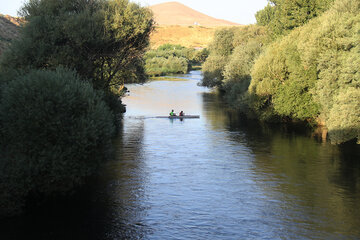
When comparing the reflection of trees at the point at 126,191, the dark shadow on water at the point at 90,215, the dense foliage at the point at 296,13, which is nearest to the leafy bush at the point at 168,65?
the dense foliage at the point at 296,13

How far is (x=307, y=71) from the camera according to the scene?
160 ft

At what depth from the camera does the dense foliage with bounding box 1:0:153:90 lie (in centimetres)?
3628

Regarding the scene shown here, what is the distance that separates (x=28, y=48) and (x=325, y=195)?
2578cm

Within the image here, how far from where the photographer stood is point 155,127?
51.8 metres

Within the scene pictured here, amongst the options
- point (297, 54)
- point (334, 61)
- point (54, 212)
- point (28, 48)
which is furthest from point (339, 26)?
point (54, 212)

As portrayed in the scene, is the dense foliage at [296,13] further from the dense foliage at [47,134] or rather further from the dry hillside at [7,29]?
the dry hillside at [7,29]

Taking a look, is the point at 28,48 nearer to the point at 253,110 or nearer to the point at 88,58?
the point at 88,58

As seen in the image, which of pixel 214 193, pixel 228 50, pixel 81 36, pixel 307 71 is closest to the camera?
pixel 214 193

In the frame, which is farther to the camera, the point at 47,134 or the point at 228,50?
the point at 228,50

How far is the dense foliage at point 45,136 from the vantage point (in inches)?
923

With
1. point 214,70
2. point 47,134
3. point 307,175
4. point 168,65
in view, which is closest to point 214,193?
point 307,175

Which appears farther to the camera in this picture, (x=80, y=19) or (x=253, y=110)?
(x=253, y=110)

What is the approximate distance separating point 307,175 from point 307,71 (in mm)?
19977

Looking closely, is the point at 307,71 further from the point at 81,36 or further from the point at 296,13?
the point at 81,36
